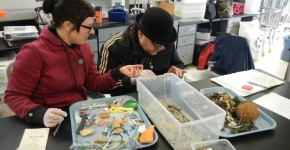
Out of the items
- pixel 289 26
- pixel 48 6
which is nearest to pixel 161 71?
pixel 48 6

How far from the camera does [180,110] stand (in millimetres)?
1186

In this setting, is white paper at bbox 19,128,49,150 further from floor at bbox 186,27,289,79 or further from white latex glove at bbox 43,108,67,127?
floor at bbox 186,27,289,79

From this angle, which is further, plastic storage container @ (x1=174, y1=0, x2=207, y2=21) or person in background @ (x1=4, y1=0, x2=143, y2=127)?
plastic storage container @ (x1=174, y1=0, x2=207, y2=21)

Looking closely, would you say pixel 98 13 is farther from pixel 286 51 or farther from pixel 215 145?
pixel 286 51

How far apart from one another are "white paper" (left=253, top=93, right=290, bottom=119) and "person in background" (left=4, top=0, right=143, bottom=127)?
728 millimetres

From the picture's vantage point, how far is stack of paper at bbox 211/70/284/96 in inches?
57.2

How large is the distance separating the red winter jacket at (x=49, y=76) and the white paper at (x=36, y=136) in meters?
0.10

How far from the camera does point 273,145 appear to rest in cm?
101

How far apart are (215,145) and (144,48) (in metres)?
0.79

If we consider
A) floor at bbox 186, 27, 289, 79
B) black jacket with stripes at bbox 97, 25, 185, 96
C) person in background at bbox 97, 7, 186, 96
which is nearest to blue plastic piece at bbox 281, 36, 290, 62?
floor at bbox 186, 27, 289, 79

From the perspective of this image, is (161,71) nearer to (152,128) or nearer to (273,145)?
(152,128)

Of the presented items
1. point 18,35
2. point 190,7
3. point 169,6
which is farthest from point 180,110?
point 169,6

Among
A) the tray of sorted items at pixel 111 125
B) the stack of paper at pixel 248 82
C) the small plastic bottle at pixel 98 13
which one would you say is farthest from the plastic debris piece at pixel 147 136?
the small plastic bottle at pixel 98 13

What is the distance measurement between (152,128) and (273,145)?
519mm
